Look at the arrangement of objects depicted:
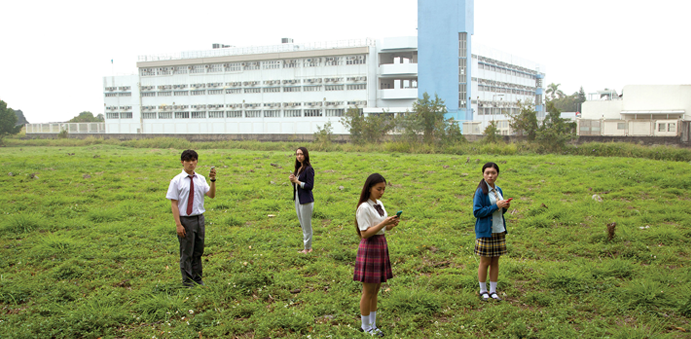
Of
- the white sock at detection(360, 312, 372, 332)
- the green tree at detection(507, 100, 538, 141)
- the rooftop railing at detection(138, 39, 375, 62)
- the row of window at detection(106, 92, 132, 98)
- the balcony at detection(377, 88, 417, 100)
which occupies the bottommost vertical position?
the white sock at detection(360, 312, 372, 332)

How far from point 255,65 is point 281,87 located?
539 cm

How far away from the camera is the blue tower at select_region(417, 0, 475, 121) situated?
188ft

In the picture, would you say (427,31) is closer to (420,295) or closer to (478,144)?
(478,144)

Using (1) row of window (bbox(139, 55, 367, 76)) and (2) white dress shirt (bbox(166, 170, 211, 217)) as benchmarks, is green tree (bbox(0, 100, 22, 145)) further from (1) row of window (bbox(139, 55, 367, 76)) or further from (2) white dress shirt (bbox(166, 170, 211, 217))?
(2) white dress shirt (bbox(166, 170, 211, 217))

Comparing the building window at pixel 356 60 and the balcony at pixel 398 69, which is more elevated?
the building window at pixel 356 60

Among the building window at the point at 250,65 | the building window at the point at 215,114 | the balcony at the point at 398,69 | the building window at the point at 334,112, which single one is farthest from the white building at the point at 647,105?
Result: the building window at the point at 215,114

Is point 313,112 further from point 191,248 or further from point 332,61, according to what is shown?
point 191,248

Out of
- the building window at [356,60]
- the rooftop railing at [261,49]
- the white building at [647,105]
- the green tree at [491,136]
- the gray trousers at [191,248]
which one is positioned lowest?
the gray trousers at [191,248]

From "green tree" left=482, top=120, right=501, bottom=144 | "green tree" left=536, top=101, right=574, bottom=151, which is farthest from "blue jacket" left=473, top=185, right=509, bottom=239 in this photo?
"green tree" left=482, top=120, right=501, bottom=144

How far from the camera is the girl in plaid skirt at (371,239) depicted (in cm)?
490

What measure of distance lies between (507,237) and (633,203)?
4484 millimetres

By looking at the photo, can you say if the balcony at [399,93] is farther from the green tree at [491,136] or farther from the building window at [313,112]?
the green tree at [491,136]

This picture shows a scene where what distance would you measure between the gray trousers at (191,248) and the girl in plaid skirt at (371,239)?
2.54 m

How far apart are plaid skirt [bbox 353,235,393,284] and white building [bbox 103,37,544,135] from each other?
50639mm
